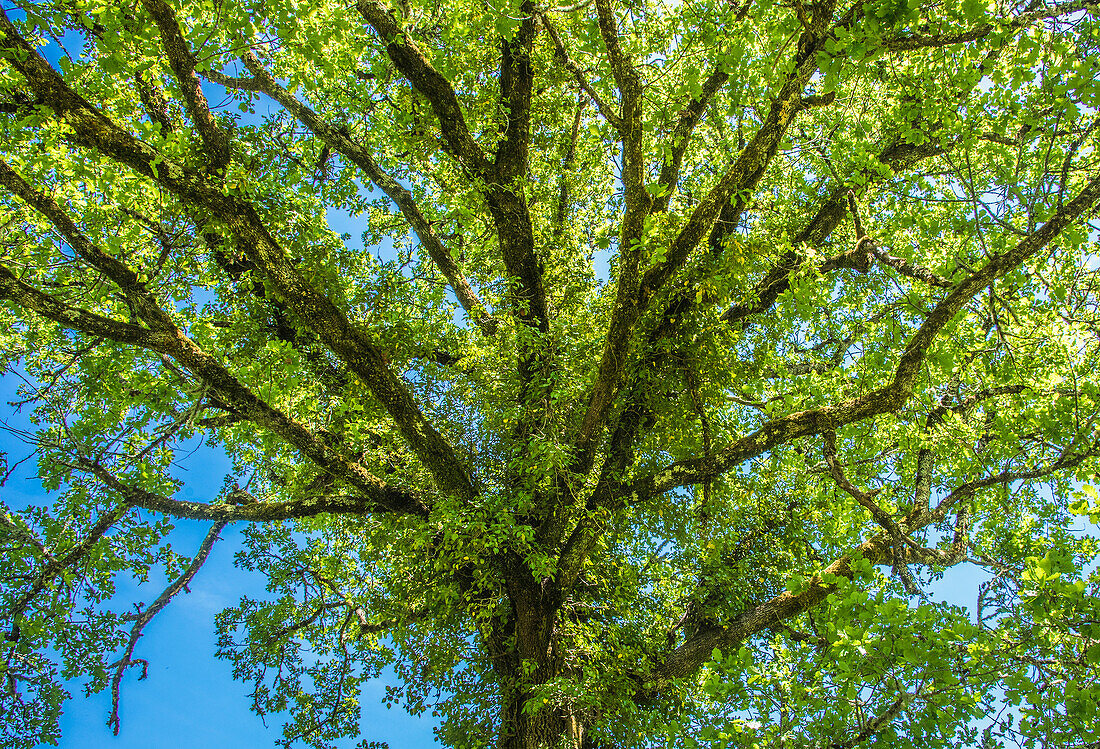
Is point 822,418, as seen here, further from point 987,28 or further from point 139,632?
point 139,632

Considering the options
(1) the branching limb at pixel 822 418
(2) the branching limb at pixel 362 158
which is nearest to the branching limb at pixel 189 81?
(2) the branching limb at pixel 362 158

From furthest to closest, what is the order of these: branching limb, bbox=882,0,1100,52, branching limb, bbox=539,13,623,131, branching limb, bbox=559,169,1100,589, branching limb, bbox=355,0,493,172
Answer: branching limb, bbox=355,0,493,172, branching limb, bbox=539,13,623,131, branching limb, bbox=559,169,1100,589, branching limb, bbox=882,0,1100,52

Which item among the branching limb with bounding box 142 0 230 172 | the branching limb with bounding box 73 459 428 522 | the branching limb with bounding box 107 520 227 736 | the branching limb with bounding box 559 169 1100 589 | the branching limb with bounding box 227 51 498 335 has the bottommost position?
the branching limb with bounding box 107 520 227 736

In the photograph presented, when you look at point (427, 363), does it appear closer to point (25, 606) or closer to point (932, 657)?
point (25, 606)

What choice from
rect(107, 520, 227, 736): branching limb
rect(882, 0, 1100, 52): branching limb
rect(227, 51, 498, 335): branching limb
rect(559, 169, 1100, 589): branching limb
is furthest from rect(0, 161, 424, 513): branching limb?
rect(882, 0, 1100, 52): branching limb

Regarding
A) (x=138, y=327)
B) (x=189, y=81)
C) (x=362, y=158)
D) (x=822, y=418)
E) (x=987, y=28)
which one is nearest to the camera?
(x=987, y=28)

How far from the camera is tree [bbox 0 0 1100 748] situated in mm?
4969

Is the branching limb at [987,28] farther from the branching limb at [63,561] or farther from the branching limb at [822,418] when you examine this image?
the branching limb at [63,561]

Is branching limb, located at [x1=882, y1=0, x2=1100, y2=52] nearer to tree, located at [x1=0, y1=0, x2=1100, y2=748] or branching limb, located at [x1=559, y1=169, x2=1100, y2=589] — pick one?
tree, located at [x1=0, y1=0, x2=1100, y2=748]

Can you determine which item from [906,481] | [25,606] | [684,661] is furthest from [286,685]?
[906,481]

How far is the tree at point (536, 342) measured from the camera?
4.97 m

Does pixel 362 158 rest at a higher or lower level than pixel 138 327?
higher

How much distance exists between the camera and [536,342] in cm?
629

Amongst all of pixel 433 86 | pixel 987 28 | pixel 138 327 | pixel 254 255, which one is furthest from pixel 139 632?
pixel 987 28
